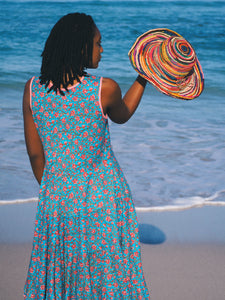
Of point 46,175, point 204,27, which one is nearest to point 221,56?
point 204,27

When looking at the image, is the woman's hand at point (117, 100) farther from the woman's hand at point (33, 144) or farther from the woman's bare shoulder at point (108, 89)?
the woman's hand at point (33, 144)

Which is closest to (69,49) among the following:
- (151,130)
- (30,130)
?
(30,130)

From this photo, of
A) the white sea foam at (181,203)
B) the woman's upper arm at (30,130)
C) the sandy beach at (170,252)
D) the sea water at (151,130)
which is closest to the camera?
the woman's upper arm at (30,130)

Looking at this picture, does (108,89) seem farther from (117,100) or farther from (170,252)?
(170,252)

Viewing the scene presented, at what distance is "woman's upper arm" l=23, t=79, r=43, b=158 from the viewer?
1.89 meters

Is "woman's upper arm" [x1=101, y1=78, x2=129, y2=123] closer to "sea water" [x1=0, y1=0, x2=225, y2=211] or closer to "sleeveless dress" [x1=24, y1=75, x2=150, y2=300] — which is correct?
"sleeveless dress" [x1=24, y1=75, x2=150, y2=300]

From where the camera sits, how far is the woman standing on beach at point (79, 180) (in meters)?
1.78

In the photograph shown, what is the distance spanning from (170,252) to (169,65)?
2.01 m

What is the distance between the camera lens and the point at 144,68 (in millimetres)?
1960

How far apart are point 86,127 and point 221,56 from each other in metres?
15.5

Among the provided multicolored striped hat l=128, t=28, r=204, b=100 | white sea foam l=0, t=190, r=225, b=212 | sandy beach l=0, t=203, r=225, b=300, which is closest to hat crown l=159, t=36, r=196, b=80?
multicolored striped hat l=128, t=28, r=204, b=100

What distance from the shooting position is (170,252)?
143 inches

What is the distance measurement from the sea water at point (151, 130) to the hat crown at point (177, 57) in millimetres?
2645

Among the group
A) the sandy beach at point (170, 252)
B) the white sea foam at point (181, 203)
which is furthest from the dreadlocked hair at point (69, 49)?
the white sea foam at point (181, 203)
